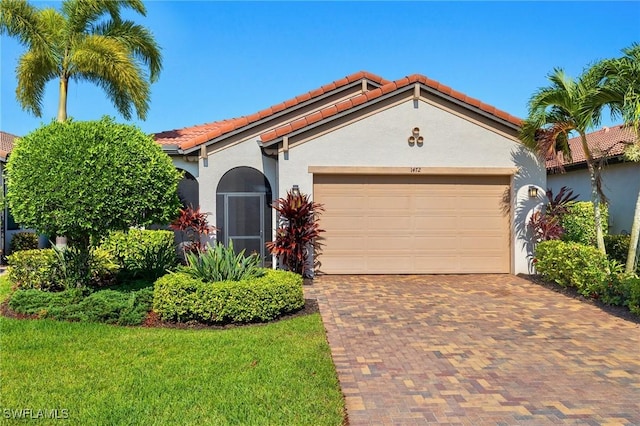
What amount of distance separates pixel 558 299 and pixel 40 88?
16141 mm

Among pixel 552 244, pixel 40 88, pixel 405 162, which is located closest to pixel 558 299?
pixel 552 244

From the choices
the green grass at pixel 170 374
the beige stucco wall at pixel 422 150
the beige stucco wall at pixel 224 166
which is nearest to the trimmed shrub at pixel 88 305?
the green grass at pixel 170 374

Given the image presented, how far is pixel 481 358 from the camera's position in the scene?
218 inches

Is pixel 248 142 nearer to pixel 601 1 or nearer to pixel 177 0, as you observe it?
pixel 177 0

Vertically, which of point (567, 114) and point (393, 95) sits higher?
point (393, 95)

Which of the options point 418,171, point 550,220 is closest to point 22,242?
point 418,171

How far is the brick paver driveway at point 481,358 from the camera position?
4.11m

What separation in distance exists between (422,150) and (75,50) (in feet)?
36.2

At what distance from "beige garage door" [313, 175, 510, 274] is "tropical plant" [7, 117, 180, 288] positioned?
5.62 m

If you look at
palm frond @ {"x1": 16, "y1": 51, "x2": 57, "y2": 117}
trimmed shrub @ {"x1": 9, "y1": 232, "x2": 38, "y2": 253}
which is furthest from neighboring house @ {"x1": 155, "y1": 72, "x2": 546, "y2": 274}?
trimmed shrub @ {"x1": 9, "y1": 232, "x2": 38, "y2": 253}

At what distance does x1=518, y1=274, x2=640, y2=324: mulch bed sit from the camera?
7590mm

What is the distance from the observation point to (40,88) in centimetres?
1431

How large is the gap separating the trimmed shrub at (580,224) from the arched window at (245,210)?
26.3 ft

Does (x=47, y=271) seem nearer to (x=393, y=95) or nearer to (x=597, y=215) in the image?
(x=393, y=95)
